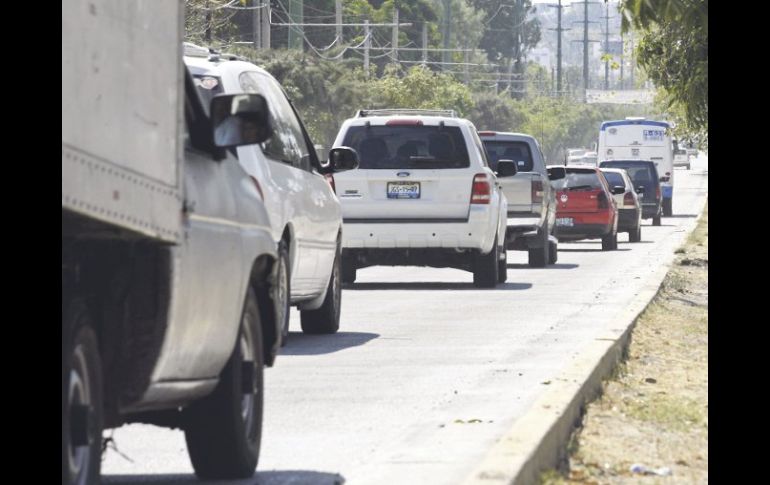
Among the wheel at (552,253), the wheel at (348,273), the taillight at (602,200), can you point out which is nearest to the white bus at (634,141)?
the taillight at (602,200)

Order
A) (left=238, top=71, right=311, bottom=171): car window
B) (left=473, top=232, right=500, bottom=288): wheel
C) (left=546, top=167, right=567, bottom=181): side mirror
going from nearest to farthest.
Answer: (left=238, top=71, right=311, bottom=171): car window
(left=473, top=232, right=500, bottom=288): wheel
(left=546, top=167, right=567, bottom=181): side mirror

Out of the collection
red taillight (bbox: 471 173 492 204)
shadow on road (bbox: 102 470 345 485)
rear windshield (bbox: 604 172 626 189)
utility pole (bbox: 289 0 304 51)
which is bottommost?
shadow on road (bbox: 102 470 345 485)

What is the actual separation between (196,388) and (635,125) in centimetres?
5594

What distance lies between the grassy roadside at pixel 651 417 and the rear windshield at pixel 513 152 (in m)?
11.1

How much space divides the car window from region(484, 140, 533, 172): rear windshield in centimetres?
1361

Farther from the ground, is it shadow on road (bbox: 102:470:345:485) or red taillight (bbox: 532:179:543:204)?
red taillight (bbox: 532:179:543:204)

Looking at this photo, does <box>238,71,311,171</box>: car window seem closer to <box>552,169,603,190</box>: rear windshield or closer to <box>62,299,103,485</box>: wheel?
<box>62,299,103,485</box>: wheel

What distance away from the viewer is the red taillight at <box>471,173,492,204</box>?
2053 cm

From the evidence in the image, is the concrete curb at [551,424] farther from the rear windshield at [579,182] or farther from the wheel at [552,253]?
the rear windshield at [579,182]

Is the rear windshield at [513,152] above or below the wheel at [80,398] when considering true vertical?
above

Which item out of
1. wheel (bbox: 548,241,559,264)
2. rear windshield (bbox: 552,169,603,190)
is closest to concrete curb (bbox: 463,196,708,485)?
wheel (bbox: 548,241,559,264)

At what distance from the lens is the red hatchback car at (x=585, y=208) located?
3350 cm

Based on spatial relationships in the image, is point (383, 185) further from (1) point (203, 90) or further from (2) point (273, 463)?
(2) point (273, 463)

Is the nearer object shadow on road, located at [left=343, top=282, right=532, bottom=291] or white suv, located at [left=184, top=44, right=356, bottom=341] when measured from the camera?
white suv, located at [left=184, top=44, right=356, bottom=341]
